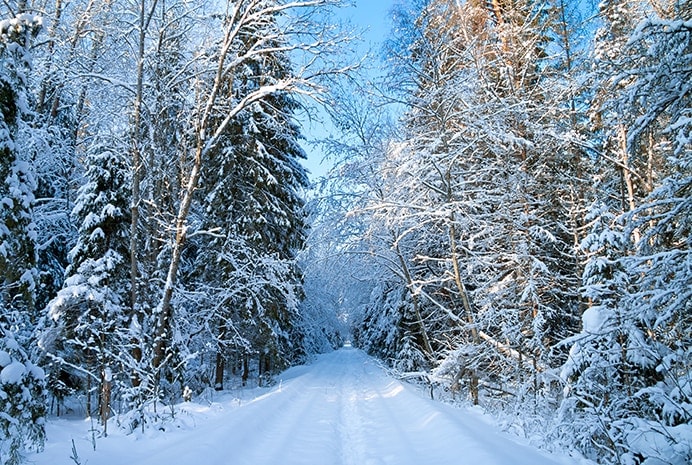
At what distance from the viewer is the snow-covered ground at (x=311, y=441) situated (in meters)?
4.23

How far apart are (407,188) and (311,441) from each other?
593cm

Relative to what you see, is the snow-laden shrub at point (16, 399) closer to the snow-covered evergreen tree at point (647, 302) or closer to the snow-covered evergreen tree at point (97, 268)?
the snow-covered evergreen tree at point (97, 268)

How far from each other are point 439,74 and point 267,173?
7046mm

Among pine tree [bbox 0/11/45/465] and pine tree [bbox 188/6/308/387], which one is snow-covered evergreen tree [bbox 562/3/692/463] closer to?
pine tree [bbox 0/11/45/465]

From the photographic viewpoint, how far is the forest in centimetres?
531

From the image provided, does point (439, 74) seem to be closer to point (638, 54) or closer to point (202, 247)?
point (638, 54)

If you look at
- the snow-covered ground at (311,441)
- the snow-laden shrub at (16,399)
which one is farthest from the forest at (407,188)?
the snow-covered ground at (311,441)

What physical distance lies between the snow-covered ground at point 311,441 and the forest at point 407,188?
0.81 meters

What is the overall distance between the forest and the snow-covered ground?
806 mm

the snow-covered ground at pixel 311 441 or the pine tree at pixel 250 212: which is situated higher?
the pine tree at pixel 250 212

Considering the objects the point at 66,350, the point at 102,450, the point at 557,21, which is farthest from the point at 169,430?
the point at 557,21

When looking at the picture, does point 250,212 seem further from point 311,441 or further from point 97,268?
point 311,441

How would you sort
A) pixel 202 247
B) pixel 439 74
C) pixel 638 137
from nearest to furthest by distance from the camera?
pixel 638 137 → pixel 439 74 → pixel 202 247

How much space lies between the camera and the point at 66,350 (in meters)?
10.7
